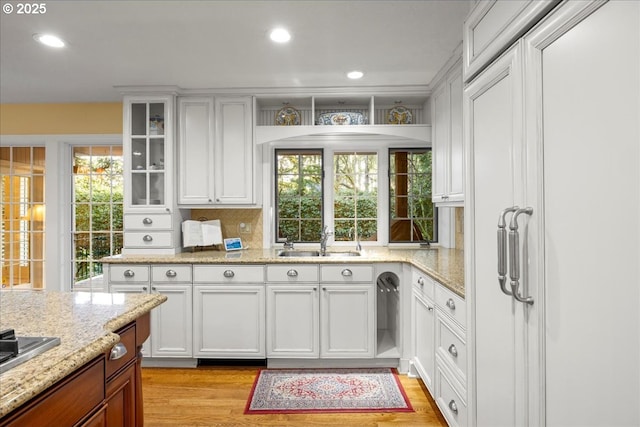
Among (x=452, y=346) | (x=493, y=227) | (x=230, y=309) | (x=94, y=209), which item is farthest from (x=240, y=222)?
(x=493, y=227)

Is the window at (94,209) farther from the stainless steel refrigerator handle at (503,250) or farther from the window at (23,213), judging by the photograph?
the stainless steel refrigerator handle at (503,250)

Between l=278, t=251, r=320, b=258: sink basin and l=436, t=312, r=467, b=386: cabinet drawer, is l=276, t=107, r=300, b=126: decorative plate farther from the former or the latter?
l=436, t=312, r=467, b=386: cabinet drawer

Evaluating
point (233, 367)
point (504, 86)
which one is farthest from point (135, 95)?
point (504, 86)

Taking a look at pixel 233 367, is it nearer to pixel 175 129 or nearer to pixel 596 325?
pixel 175 129

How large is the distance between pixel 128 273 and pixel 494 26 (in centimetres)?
296

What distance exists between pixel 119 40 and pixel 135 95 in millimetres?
943

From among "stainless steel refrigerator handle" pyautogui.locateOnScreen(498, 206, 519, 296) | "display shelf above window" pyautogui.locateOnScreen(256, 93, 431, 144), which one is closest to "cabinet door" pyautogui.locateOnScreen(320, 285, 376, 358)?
"display shelf above window" pyautogui.locateOnScreen(256, 93, 431, 144)

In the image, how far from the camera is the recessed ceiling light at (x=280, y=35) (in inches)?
92.7

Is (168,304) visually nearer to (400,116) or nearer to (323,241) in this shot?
(323,241)

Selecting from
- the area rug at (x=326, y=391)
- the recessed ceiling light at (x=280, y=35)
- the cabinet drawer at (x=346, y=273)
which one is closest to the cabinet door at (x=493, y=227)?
the area rug at (x=326, y=391)

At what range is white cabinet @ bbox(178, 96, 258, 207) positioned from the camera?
3385 millimetres

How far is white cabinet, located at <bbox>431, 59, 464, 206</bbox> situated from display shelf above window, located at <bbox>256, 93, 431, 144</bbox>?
0.22 metres

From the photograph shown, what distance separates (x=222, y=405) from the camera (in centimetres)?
253

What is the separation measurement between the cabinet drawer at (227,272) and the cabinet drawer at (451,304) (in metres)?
1.40
